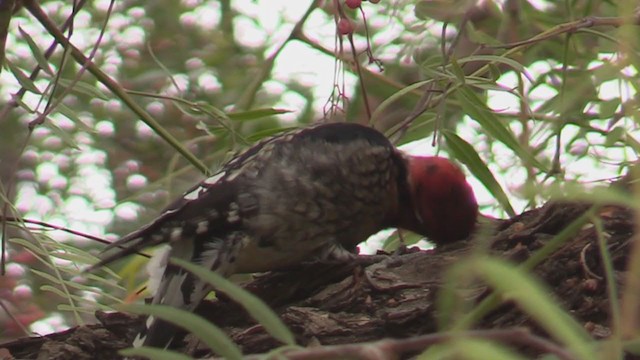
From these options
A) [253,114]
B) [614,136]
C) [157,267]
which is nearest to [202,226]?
[157,267]

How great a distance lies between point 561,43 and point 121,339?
5.56 feet

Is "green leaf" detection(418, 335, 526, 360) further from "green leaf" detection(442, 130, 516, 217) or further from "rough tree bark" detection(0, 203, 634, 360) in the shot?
"green leaf" detection(442, 130, 516, 217)

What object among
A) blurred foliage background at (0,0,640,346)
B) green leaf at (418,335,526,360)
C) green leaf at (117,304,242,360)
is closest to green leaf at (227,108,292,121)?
blurred foliage background at (0,0,640,346)

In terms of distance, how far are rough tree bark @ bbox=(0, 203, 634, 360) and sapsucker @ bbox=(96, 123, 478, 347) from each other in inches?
3.8

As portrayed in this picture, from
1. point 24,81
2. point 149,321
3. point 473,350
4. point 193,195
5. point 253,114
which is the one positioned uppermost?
point 24,81

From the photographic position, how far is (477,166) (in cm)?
Answer: 315

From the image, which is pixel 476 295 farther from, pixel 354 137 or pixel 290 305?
pixel 354 137

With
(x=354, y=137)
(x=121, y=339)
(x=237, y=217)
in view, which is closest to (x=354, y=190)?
(x=354, y=137)

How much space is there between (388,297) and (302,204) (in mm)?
444

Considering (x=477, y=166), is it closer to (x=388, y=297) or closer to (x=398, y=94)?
(x=398, y=94)

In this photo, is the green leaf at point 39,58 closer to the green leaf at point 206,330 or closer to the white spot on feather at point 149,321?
the white spot on feather at point 149,321

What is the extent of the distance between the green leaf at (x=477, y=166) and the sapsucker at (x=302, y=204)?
0.18 meters

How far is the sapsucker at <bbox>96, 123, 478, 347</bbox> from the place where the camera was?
3.09m

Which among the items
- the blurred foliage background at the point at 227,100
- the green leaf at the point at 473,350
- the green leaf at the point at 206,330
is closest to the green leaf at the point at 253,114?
the blurred foliage background at the point at 227,100
